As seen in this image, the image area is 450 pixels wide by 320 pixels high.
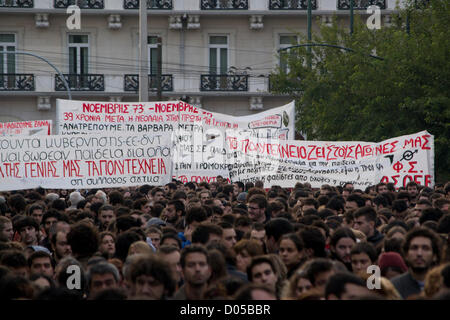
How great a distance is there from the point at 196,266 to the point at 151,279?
0.70 metres

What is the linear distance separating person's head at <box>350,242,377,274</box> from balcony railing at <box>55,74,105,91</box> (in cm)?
3194

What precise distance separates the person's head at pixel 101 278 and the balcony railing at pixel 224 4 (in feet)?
108

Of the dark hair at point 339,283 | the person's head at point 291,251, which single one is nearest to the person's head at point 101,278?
the person's head at point 291,251

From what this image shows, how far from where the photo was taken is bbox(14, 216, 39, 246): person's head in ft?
35.6

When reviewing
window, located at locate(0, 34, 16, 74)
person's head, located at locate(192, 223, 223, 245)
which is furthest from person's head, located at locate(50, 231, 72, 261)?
window, located at locate(0, 34, 16, 74)

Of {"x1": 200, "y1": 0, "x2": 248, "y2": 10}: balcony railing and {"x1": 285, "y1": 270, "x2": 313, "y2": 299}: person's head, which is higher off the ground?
{"x1": 200, "y1": 0, "x2": 248, "y2": 10}: balcony railing

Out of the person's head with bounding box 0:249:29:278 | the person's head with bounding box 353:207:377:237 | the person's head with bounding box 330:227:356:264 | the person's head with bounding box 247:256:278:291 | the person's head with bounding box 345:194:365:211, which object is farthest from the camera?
the person's head with bounding box 345:194:365:211

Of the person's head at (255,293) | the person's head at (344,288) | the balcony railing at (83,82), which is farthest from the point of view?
the balcony railing at (83,82)

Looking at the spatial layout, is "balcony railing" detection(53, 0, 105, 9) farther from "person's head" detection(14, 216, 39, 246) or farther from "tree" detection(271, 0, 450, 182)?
"person's head" detection(14, 216, 39, 246)

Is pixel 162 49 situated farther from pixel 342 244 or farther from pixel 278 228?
pixel 342 244

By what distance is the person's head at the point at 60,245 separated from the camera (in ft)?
32.0

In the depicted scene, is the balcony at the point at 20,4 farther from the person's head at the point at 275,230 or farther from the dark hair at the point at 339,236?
the dark hair at the point at 339,236

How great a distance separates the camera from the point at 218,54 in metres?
40.2
